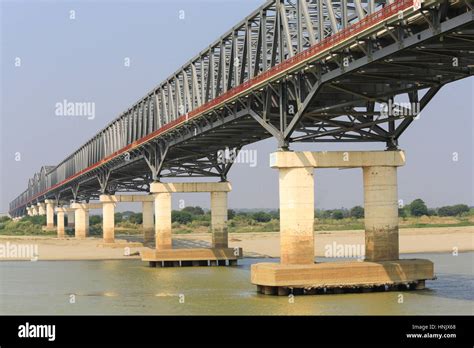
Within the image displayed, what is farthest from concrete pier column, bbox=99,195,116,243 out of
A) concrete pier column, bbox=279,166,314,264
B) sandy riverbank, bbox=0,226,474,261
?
concrete pier column, bbox=279,166,314,264

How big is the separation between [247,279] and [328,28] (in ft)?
60.7

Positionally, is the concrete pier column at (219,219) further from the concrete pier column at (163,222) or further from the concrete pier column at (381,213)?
the concrete pier column at (381,213)

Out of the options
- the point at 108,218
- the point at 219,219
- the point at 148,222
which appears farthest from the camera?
the point at 108,218

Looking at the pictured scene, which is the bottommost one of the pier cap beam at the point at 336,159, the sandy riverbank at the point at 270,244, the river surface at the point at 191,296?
the river surface at the point at 191,296

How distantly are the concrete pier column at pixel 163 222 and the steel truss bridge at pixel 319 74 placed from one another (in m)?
2.83

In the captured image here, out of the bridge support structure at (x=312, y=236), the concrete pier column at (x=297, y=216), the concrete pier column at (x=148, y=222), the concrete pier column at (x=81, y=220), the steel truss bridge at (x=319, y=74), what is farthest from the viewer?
the concrete pier column at (x=81, y=220)

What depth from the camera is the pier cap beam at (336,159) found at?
A: 4872cm

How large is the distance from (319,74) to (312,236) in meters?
9.54

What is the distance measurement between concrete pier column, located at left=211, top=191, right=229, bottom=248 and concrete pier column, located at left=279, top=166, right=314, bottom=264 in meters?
32.0

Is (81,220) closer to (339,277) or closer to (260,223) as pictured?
(260,223)

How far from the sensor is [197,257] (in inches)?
3095

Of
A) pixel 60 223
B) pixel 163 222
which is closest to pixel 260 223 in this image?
pixel 60 223

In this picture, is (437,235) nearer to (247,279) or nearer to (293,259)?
(247,279)

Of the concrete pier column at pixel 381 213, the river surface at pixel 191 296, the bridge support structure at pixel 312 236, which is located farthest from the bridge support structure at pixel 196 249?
the concrete pier column at pixel 381 213
